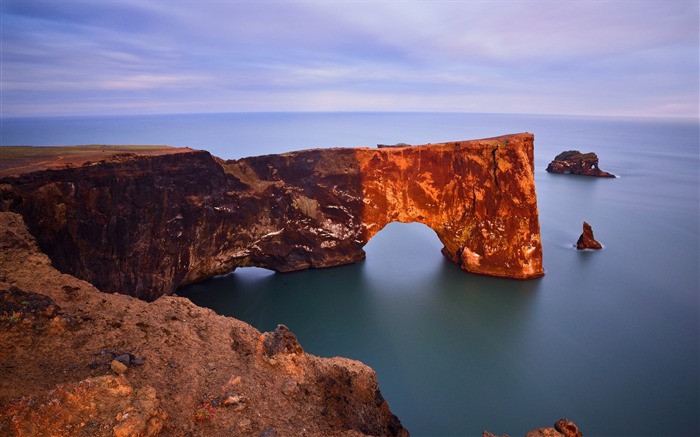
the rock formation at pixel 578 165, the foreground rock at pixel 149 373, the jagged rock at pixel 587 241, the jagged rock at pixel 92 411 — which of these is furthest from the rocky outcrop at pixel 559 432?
the rock formation at pixel 578 165

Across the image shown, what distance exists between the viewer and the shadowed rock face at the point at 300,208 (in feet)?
66.2

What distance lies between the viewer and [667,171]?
220 ft

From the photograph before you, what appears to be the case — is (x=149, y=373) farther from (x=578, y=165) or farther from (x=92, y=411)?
(x=578, y=165)

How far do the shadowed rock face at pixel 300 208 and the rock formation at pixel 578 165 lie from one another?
47.2 meters

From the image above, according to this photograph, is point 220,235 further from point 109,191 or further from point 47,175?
point 47,175

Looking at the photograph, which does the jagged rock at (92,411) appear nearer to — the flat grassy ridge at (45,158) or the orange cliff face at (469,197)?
the flat grassy ridge at (45,158)

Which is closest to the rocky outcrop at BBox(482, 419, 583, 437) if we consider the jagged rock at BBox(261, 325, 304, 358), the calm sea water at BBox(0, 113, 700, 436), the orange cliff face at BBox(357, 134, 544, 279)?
the jagged rock at BBox(261, 325, 304, 358)

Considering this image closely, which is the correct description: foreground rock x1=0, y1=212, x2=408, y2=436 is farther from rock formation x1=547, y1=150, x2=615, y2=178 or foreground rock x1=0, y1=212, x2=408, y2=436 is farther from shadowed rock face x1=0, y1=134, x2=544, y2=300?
rock formation x1=547, y1=150, x2=615, y2=178

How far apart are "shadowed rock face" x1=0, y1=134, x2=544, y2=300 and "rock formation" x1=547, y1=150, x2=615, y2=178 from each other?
47.2 meters

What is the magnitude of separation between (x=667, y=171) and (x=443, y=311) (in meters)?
67.5

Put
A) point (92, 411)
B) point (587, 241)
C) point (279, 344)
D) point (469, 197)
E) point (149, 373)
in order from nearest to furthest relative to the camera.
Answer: point (92, 411) → point (149, 373) → point (279, 344) → point (469, 197) → point (587, 241)

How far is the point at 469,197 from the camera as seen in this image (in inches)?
1038

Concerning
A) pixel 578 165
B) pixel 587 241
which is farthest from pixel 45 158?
pixel 578 165

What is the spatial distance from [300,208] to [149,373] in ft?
64.8
